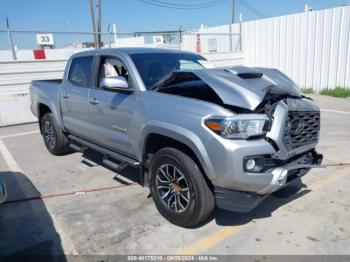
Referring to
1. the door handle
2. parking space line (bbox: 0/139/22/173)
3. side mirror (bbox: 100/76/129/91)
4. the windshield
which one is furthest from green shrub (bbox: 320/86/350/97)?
parking space line (bbox: 0/139/22/173)

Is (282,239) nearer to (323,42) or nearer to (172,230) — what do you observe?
(172,230)

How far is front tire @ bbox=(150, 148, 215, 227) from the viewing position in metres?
3.10

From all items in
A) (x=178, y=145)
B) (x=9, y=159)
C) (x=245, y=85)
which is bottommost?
(x=9, y=159)

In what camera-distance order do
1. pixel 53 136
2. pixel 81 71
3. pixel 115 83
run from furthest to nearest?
pixel 53 136 → pixel 81 71 → pixel 115 83

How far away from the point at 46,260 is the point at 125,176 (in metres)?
2.08

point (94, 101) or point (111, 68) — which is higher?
point (111, 68)

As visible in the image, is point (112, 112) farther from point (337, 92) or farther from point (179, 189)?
point (337, 92)

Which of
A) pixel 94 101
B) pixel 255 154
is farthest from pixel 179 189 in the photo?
pixel 94 101

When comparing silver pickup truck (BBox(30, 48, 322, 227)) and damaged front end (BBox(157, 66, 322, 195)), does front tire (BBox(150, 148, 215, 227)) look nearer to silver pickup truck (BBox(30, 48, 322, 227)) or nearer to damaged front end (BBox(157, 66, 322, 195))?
silver pickup truck (BBox(30, 48, 322, 227))

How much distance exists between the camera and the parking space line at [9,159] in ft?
18.6

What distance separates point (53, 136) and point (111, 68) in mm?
2386

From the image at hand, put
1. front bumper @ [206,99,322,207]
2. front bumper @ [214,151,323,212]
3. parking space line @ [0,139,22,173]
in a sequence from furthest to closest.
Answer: parking space line @ [0,139,22,173]
front bumper @ [214,151,323,212]
front bumper @ [206,99,322,207]

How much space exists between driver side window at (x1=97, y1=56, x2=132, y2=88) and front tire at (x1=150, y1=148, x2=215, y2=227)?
1.47 m

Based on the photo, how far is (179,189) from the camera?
11.0 ft
